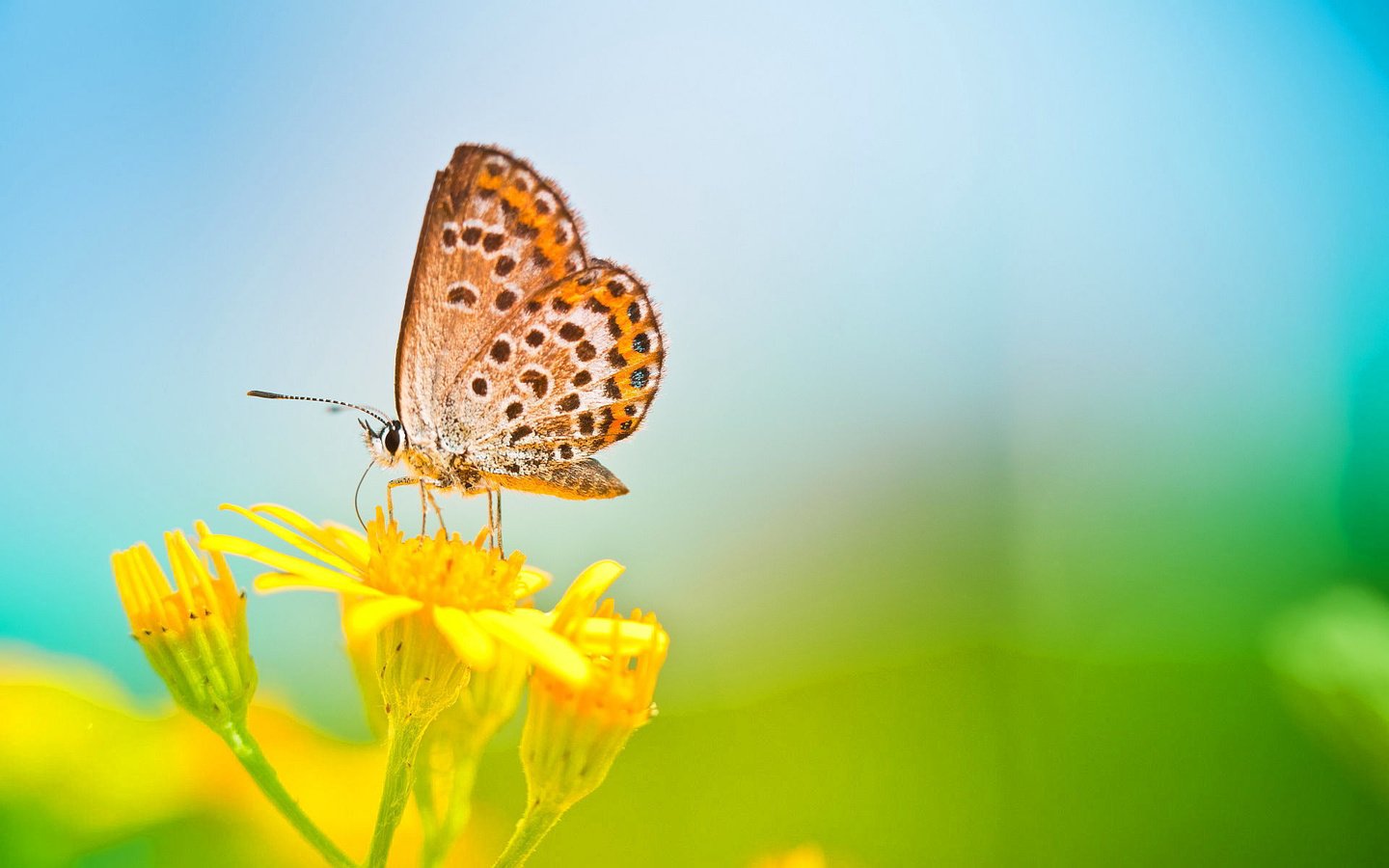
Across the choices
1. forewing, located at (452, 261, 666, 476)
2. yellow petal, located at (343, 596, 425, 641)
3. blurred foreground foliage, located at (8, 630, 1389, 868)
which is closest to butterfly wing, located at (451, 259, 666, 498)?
forewing, located at (452, 261, 666, 476)

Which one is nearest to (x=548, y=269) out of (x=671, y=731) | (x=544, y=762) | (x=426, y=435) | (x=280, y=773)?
(x=426, y=435)

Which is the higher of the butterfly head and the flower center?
the butterfly head

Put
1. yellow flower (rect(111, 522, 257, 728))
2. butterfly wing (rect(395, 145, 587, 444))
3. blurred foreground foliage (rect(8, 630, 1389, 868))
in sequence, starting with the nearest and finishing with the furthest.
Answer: yellow flower (rect(111, 522, 257, 728)) → butterfly wing (rect(395, 145, 587, 444)) → blurred foreground foliage (rect(8, 630, 1389, 868))

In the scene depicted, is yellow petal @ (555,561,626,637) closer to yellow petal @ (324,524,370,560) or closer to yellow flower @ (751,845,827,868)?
yellow petal @ (324,524,370,560)

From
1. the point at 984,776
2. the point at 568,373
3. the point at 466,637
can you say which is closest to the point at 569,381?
the point at 568,373

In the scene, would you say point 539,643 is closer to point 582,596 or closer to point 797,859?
point 582,596

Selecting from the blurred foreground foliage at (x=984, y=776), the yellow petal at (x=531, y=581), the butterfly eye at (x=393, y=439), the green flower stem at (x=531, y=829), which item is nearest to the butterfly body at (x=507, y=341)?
the butterfly eye at (x=393, y=439)

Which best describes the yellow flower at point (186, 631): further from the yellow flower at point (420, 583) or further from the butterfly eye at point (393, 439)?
the butterfly eye at point (393, 439)
